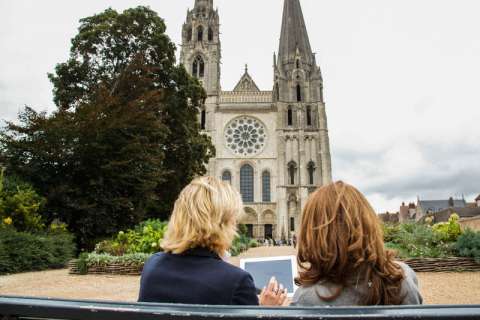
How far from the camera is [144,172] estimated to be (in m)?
15.3

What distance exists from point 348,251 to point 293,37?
4684 centimetres

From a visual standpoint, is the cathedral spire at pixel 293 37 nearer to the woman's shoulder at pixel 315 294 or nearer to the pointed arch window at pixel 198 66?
the pointed arch window at pixel 198 66

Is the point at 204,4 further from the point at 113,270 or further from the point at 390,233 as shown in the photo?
the point at 113,270

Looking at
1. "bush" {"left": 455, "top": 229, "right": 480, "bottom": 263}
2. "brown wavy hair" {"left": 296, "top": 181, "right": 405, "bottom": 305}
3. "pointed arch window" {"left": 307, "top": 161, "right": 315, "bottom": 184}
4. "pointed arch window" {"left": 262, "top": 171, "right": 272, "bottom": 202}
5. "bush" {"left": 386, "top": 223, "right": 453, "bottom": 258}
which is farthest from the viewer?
"pointed arch window" {"left": 307, "top": 161, "right": 315, "bottom": 184}

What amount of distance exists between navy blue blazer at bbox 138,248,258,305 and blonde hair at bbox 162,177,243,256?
→ 0.17 feet

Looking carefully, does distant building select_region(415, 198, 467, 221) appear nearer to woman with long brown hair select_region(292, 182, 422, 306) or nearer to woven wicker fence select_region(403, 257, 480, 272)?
woven wicker fence select_region(403, 257, 480, 272)

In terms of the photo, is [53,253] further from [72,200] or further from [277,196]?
[277,196]

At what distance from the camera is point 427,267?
34.0ft

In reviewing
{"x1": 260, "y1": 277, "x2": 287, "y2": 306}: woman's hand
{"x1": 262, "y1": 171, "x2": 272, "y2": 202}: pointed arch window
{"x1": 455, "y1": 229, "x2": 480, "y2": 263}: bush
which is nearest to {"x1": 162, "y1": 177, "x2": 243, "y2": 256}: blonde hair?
{"x1": 260, "y1": 277, "x2": 287, "y2": 306}: woman's hand

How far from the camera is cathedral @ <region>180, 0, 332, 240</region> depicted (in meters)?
38.7

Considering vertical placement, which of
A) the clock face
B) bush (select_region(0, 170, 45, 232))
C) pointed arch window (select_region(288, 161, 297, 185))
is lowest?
bush (select_region(0, 170, 45, 232))

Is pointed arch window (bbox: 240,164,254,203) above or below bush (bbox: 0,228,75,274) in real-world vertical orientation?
above

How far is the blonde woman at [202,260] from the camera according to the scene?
64.4 inches

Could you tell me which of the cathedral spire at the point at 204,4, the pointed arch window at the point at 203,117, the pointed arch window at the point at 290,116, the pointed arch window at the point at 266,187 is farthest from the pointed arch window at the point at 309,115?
the cathedral spire at the point at 204,4
